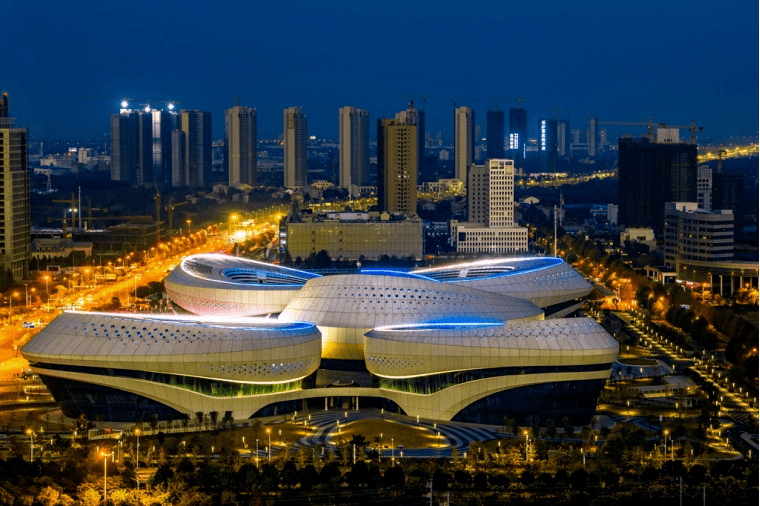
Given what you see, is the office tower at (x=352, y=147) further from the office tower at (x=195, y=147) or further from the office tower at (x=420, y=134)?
the office tower at (x=195, y=147)

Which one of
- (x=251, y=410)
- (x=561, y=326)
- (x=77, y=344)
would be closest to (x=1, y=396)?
(x=77, y=344)

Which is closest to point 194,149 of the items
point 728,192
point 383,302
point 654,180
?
point 654,180

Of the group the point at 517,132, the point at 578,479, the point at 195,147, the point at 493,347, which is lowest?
the point at 578,479

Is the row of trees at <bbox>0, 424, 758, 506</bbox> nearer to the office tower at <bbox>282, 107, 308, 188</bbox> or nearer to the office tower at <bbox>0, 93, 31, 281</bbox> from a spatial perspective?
the office tower at <bbox>0, 93, 31, 281</bbox>

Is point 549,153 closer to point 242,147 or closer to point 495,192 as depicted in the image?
point 242,147

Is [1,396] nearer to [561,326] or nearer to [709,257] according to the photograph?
[561,326]

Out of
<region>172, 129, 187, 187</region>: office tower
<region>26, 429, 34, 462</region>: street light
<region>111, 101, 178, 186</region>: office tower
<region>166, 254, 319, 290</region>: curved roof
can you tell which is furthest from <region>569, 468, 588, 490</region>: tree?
<region>172, 129, 187, 187</region>: office tower
